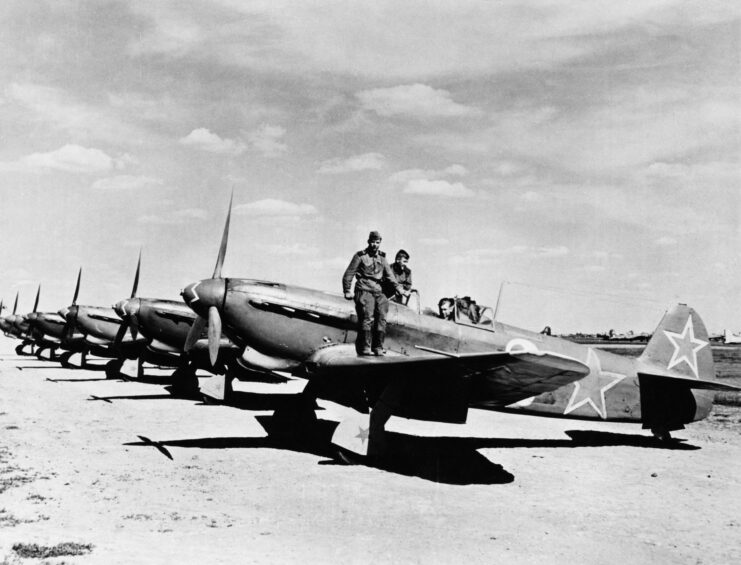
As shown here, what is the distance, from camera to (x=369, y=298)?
27.1 ft

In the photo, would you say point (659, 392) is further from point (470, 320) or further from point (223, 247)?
point (223, 247)

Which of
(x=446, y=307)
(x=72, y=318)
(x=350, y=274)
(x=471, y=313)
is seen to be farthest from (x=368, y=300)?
(x=72, y=318)

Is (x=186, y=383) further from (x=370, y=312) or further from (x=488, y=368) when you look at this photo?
(x=488, y=368)

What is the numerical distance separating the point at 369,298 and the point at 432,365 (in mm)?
1692

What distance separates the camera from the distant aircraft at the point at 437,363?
282 inches

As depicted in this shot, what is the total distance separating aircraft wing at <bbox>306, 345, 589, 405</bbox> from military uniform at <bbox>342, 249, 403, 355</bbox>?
0.99 feet

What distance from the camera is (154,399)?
1465 centimetres

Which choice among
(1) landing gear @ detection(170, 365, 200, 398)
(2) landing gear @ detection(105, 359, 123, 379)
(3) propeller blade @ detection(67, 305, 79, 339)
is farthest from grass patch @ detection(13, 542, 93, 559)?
(3) propeller blade @ detection(67, 305, 79, 339)

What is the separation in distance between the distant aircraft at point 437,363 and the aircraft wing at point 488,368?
0.01 m

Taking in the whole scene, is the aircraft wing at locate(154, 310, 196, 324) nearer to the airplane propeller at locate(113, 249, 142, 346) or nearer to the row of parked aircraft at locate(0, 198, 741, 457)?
the airplane propeller at locate(113, 249, 142, 346)

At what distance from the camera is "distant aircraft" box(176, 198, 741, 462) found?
23.5 ft

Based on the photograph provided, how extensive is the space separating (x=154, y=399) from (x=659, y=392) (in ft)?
36.7

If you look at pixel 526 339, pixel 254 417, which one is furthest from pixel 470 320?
pixel 254 417

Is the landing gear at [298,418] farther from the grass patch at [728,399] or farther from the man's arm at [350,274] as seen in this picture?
the grass patch at [728,399]
